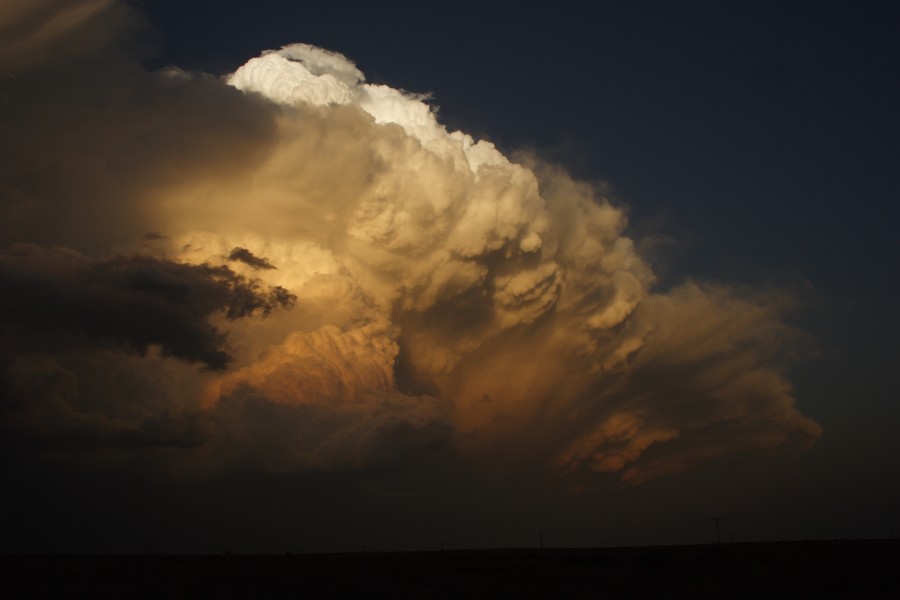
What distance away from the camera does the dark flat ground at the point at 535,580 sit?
270 ft

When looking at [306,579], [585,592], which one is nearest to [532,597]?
[585,592]

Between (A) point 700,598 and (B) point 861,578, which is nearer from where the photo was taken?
(A) point 700,598

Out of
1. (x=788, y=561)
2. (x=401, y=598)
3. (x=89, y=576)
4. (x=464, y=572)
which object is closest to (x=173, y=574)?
(x=89, y=576)

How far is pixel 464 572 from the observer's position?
108000 mm

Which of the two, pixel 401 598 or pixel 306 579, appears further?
pixel 306 579

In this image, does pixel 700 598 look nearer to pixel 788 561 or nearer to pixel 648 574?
pixel 648 574

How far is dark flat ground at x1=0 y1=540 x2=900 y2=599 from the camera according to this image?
82.2 metres

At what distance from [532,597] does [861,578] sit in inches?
1569

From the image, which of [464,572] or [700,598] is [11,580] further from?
[700,598]

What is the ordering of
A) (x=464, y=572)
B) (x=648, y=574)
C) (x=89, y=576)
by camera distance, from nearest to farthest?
1. (x=648, y=574)
2. (x=464, y=572)
3. (x=89, y=576)

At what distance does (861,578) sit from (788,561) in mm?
21219

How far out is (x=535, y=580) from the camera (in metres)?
93.4

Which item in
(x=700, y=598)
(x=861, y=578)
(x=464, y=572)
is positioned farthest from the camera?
(x=464, y=572)

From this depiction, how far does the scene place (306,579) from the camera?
330 ft
